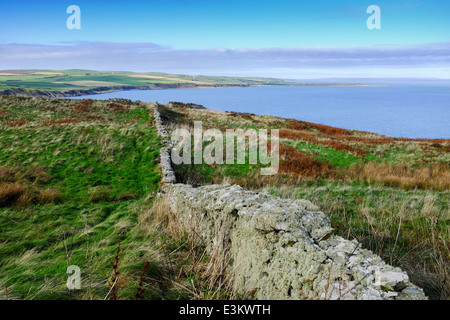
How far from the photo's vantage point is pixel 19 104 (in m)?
32.5

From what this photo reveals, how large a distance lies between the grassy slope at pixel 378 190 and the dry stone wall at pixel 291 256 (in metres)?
1.15

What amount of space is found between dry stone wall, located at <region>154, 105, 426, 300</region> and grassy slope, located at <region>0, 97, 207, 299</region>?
1069 mm

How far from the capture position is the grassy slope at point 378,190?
485 cm

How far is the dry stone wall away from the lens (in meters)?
2.77

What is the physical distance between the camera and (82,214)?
7902 millimetres

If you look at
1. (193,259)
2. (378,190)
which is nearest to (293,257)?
(193,259)

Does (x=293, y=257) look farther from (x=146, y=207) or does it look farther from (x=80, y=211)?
(x=80, y=211)

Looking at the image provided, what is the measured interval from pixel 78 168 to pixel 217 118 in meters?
24.3

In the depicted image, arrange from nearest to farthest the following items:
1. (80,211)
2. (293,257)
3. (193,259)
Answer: (293,257) < (193,259) < (80,211)

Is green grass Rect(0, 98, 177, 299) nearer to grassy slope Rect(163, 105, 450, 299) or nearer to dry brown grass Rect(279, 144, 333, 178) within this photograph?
grassy slope Rect(163, 105, 450, 299)

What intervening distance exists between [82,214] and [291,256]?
7.09 metres

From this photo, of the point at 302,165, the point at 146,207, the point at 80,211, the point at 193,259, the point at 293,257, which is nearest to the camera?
the point at 293,257

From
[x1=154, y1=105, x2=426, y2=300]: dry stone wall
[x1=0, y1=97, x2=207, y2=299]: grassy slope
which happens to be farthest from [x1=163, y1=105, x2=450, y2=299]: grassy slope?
[x1=0, y1=97, x2=207, y2=299]: grassy slope
